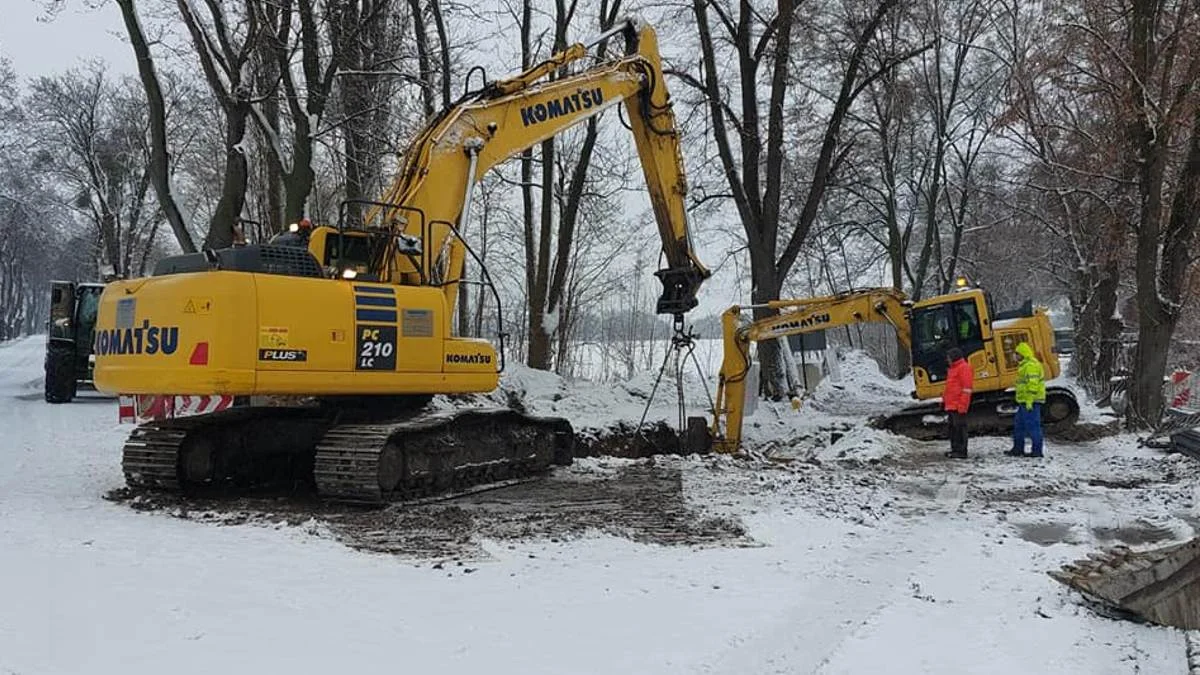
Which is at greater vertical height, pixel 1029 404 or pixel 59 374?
pixel 59 374

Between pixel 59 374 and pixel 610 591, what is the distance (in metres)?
17.0

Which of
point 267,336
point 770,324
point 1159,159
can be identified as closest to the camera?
point 267,336

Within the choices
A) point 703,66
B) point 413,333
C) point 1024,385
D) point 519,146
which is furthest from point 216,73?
point 1024,385

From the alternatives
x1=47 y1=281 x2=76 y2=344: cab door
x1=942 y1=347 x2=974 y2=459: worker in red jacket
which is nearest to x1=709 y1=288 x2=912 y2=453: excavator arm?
x1=942 y1=347 x2=974 y2=459: worker in red jacket

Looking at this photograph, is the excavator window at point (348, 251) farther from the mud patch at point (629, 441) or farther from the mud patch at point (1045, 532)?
the mud patch at point (1045, 532)

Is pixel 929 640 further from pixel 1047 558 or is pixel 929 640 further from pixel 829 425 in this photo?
pixel 829 425

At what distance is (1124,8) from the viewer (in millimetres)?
14766

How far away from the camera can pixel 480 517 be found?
8.73 meters

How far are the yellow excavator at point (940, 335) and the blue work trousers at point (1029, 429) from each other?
3336 mm

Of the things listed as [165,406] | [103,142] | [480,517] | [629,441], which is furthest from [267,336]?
[103,142]

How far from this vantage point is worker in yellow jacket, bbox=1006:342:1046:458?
13.7 meters

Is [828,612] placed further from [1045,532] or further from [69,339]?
[69,339]

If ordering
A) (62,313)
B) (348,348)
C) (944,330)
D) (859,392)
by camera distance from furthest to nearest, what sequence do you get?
1. (859,392)
2. (62,313)
3. (944,330)
4. (348,348)

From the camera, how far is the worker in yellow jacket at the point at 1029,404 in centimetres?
1374
